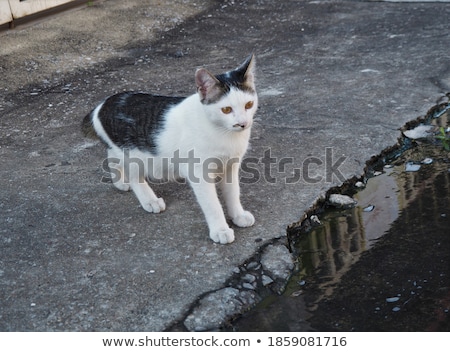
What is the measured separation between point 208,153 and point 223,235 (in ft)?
1.33

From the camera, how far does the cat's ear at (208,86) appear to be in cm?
325

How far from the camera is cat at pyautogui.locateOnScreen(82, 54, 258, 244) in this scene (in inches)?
129

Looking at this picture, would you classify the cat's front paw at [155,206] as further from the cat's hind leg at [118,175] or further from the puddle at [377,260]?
the puddle at [377,260]

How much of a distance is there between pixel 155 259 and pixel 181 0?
504 cm

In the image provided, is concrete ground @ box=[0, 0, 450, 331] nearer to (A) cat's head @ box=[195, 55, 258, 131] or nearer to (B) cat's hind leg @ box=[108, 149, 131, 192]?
(B) cat's hind leg @ box=[108, 149, 131, 192]

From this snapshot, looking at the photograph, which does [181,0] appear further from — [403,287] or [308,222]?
[403,287]

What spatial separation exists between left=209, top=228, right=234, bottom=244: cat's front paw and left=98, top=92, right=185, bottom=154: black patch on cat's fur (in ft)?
1.83

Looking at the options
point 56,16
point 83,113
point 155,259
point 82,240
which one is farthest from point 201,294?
point 56,16

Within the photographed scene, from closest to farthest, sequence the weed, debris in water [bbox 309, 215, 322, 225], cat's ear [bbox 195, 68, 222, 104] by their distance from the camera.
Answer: cat's ear [bbox 195, 68, 222, 104], debris in water [bbox 309, 215, 322, 225], the weed

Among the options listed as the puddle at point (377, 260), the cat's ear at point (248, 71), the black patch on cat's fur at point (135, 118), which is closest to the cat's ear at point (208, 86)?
the cat's ear at point (248, 71)

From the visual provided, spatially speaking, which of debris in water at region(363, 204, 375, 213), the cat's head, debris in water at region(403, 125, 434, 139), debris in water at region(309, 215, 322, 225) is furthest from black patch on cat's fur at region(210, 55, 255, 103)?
debris in water at region(403, 125, 434, 139)

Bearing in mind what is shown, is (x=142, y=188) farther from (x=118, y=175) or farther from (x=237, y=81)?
(x=237, y=81)

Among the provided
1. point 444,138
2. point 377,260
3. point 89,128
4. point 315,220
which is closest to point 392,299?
point 377,260

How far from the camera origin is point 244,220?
11.6 feet
